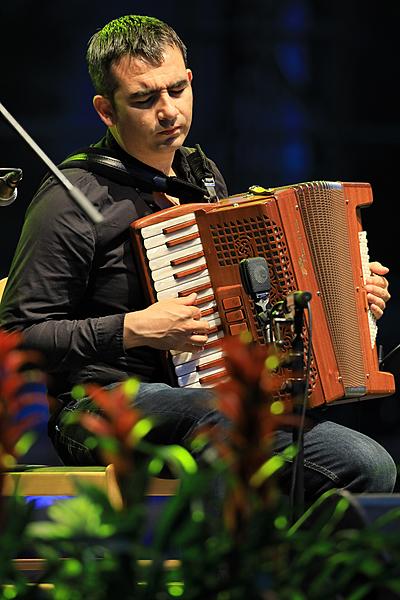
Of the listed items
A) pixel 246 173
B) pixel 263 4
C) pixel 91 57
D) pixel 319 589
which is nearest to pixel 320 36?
pixel 263 4

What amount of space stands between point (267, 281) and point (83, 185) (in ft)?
1.93

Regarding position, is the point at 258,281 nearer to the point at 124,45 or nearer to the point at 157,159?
the point at 157,159

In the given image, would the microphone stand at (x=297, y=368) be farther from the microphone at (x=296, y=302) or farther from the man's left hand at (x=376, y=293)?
the man's left hand at (x=376, y=293)

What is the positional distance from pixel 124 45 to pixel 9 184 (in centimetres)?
68

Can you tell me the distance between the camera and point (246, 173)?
4617 millimetres

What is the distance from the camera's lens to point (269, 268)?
2.70 metres

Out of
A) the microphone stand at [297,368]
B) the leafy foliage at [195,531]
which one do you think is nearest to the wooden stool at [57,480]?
the microphone stand at [297,368]

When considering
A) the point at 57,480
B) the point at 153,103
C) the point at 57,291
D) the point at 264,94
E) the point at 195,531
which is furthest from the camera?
the point at 264,94

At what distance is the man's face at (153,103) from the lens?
115 inches

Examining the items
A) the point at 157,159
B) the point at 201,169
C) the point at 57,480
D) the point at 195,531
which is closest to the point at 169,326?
the point at 57,480

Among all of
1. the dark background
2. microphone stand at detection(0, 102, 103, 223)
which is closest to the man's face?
microphone stand at detection(0, 102, 103, 223)

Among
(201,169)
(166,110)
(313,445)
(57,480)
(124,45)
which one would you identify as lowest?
(313,445)

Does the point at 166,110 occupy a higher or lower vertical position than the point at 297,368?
higher

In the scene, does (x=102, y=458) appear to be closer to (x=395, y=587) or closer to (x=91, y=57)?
(x=91, y=57)
